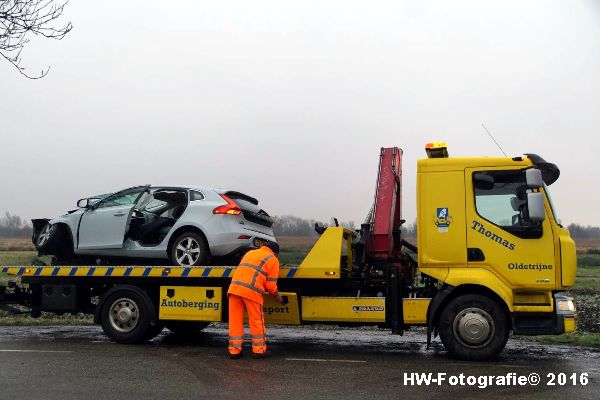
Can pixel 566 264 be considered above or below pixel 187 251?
below

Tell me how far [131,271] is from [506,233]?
5393mm

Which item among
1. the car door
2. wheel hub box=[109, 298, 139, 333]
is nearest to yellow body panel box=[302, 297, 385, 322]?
wheel hub box=[109, 298, 139, 333]

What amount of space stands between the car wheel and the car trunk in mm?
747

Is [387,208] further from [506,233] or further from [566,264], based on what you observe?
[566,264]

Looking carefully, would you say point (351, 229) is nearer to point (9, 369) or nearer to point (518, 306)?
point (518, 306)

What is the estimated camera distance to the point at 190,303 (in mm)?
9312

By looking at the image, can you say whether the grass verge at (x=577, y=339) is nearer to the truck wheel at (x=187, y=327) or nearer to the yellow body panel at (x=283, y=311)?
the yellow body panel at (x=283, y=311)

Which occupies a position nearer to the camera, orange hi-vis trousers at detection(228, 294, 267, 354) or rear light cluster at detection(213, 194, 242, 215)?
orange hi-vis trousers at detection(228, 294, 267, 354)

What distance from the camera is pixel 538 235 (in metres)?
7.88

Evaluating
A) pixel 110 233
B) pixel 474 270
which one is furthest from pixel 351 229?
pixel 110 233

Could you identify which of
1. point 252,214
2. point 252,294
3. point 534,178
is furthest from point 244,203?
point 534,178

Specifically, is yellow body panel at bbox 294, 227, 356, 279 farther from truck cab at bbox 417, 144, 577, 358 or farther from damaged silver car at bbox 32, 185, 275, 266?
truck cab at bbox 417, 144, 577, 358

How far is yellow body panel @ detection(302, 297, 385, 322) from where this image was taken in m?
8.59

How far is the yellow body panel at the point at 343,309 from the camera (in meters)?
8.59
